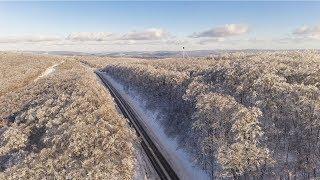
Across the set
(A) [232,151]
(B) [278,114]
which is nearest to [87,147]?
(A) [232,151]

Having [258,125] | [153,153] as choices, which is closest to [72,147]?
[153,153]

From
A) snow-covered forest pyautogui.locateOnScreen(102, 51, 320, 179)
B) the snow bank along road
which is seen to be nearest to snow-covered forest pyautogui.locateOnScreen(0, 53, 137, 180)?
the snow bank along road

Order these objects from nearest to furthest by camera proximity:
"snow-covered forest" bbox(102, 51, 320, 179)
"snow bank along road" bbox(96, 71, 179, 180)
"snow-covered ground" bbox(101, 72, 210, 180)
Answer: "snow-covered forest" bbox(102, 51, 320, 179), "snow bank along road" bbox(96, 71, 179, 180), "snow-covered ground" bbox(101, 72, 210, 180)

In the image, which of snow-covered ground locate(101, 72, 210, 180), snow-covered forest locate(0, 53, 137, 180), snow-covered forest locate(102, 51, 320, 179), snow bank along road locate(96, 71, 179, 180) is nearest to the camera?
snow-covered forest locate(102, 51, 320, 179)

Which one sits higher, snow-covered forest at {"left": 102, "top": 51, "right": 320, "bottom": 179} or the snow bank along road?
snow-covered forest at {"left": 102, "top": 51, "right": 320, "bottom": 179}

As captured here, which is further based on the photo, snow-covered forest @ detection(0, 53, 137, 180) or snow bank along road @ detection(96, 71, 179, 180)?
snow bank along road @ detection(96, 71, 179, 180)

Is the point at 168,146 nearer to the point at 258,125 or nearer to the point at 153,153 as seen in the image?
the point at 153,153

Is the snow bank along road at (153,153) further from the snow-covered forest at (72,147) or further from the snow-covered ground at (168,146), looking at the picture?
the snow-covered forest at (72,147)

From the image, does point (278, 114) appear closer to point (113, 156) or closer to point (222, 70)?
point (113, 156)

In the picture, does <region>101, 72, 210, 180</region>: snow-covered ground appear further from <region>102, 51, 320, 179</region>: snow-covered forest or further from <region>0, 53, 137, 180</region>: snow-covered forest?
<region>0, 53, 137, 180</region>: snow-covered forest
